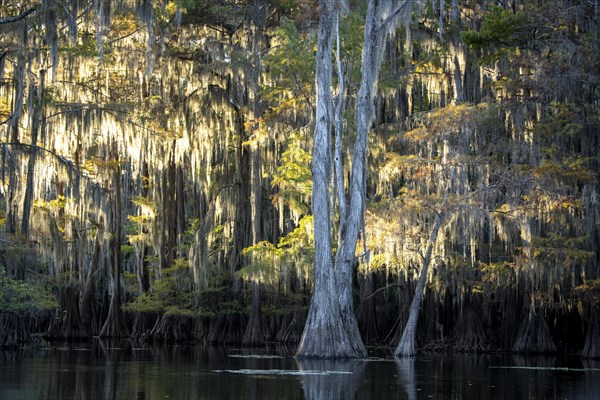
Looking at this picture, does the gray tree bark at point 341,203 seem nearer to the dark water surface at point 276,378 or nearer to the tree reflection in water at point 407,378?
the dark water surface at point 276,378

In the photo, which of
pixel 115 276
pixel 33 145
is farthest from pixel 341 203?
pixel 115 276

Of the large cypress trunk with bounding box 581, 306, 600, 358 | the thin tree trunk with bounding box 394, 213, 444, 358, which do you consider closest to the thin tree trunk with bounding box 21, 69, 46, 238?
the thin tree trunk with bounding box 394, 213, 444, 358

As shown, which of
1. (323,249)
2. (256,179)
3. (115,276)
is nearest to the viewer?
(323,249)

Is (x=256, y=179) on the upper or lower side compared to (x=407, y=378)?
upper

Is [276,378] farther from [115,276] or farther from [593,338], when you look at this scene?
[115,276]

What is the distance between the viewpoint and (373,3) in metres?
19.9

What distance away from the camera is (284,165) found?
76.1 feet

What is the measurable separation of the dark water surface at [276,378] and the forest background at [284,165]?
12.2ft

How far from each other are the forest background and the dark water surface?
12.2 feet

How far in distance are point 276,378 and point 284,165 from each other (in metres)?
11.9

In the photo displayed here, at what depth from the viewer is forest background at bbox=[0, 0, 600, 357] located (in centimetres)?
1867

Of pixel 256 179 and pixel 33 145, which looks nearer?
pixel 33 145

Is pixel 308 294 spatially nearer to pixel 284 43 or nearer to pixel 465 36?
pixel 284 43

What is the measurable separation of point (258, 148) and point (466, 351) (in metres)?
8.04
